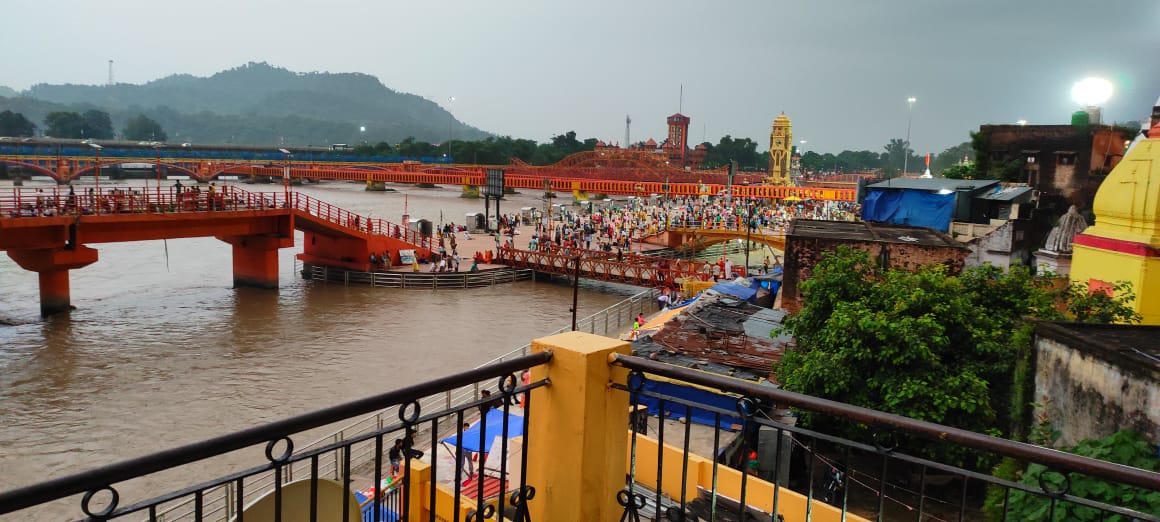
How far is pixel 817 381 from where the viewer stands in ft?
38.1

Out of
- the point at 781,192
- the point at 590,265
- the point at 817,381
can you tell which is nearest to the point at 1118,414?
the point at 817,381

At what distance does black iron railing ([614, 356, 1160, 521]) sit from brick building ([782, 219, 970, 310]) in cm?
665

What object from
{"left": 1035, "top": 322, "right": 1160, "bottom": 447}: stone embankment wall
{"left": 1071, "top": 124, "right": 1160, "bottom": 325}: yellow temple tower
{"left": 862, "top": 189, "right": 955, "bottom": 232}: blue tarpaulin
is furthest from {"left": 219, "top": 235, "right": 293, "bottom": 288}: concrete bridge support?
{"left": 1035, "top": 322, "right": 1160, "bottom": 447}: stone embankment wall

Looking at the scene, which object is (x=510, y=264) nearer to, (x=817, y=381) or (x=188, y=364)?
(x=188, y=364)

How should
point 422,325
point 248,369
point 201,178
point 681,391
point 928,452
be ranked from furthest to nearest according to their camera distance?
point 201,178
point 422,325
point 248,369
point 681,391
point 928,452

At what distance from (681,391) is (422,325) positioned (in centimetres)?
1412

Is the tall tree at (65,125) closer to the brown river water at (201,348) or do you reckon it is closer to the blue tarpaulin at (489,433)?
the brown river water at (201,348)

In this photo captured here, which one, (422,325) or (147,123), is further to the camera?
(147,123)

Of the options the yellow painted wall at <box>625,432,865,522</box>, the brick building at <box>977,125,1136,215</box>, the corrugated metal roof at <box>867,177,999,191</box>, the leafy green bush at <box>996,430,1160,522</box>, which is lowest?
the yellow painted wall at <box>625,432,865,522</box>

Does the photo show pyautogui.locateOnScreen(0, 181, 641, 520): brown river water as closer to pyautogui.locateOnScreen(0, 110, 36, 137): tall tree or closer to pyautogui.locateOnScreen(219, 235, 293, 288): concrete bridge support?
pyautogui.locateOnScreen(219, 235, 293, 288): concrete bridge support

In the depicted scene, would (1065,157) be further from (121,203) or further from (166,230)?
(121,203)

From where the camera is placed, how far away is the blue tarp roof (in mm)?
23155

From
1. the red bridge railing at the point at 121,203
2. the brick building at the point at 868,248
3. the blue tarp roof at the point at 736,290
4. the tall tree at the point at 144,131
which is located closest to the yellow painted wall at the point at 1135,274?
the brick building at the point at 868,248

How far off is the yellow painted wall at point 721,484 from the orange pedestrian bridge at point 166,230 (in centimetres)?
2184
